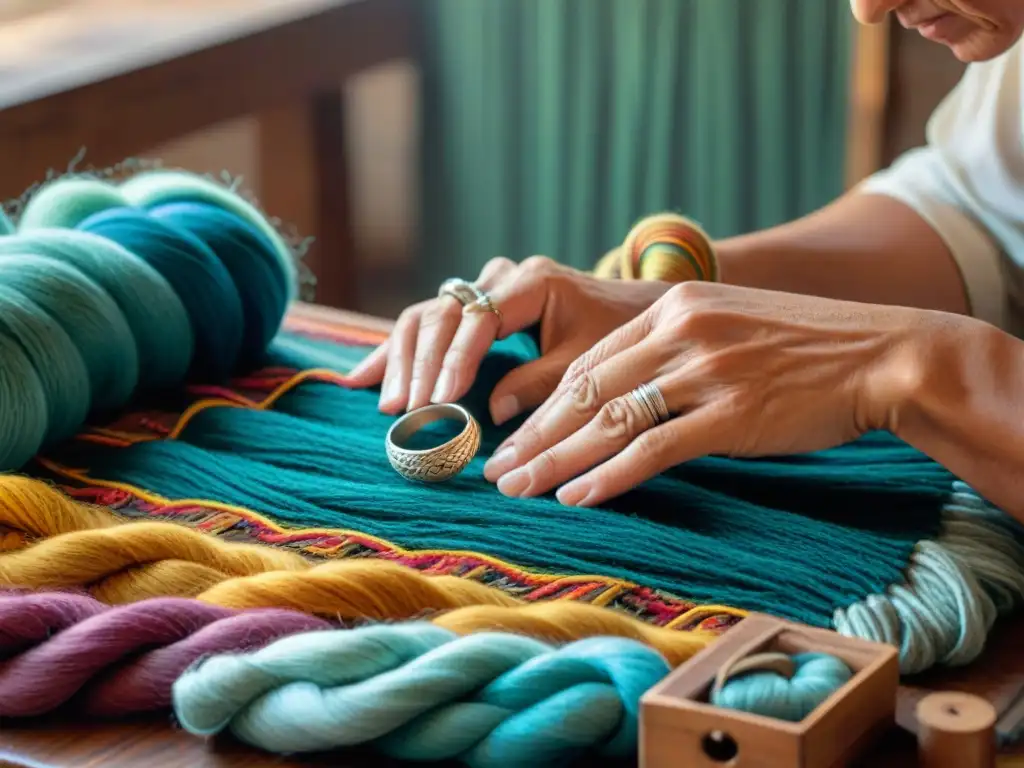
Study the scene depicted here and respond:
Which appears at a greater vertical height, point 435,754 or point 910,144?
point 435,754

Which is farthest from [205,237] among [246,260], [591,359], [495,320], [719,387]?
[719,387]

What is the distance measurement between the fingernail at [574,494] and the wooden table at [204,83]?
Answer: 1.15 meters

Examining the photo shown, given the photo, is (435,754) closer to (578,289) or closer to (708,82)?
(578,289)

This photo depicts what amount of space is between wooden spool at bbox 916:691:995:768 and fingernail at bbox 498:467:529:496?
39cm

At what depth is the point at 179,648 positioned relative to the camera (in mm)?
770

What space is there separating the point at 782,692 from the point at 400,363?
59cm

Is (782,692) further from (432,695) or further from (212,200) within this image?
(212,200)

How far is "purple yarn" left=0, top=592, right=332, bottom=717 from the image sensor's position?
0.77 metres

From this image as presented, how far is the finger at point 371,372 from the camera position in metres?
1.21

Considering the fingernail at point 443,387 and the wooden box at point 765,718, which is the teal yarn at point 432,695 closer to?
the wooden box at point 765,718

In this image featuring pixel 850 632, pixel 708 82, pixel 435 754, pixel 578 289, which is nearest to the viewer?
pixel 435 754

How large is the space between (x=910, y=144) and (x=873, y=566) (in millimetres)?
1680

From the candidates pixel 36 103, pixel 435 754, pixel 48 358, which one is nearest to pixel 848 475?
pixel 435 754

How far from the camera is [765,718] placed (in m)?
0.62
